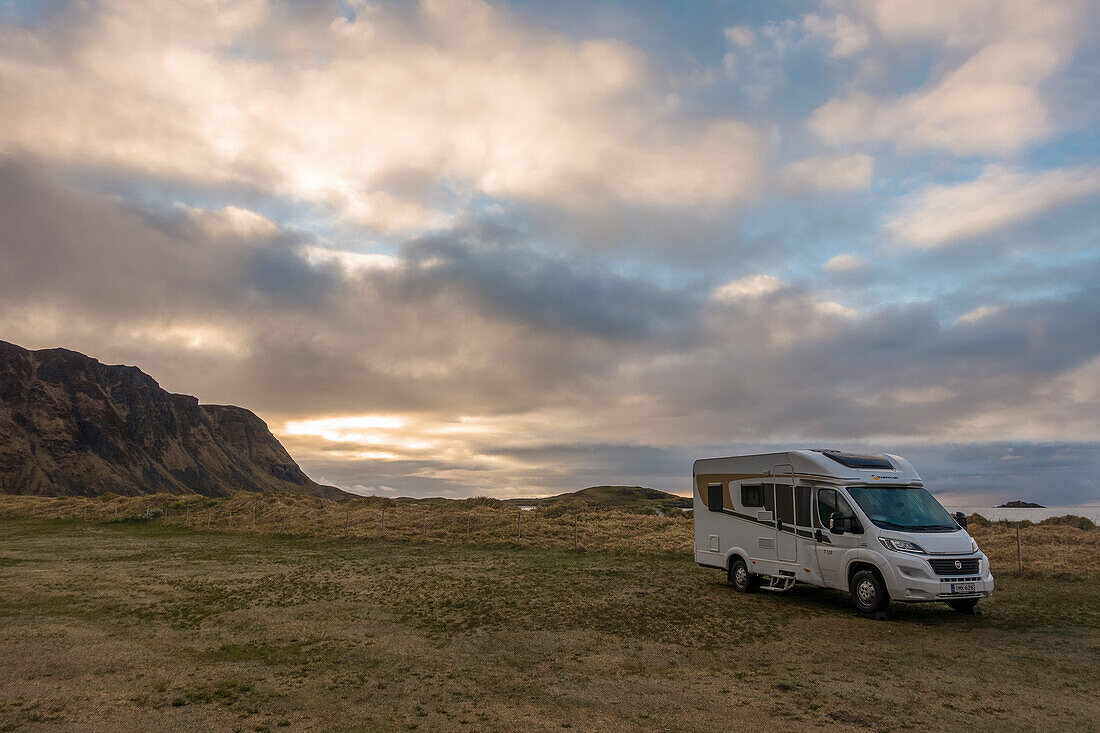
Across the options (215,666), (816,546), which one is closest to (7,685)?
(215,666)

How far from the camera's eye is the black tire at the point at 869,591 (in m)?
13.8

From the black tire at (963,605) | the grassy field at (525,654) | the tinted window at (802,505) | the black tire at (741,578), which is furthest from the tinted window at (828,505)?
the black tire at (741,578)

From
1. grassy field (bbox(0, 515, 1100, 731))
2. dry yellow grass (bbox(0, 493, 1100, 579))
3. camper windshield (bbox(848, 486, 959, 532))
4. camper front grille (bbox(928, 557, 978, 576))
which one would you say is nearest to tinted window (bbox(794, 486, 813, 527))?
camper windshield (bbox(848, 486, 959, 532))

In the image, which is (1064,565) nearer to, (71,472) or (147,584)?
(147,584)

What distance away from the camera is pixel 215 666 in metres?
10.7

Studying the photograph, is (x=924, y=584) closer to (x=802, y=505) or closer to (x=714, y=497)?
(x=802, y=505)

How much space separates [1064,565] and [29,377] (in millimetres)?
233606

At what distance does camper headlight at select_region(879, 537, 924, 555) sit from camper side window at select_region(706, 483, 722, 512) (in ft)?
17.5

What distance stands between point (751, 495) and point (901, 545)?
431cm

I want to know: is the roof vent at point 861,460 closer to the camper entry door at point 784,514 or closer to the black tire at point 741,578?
the camper entry door at point 784,514

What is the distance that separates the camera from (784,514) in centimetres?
1633

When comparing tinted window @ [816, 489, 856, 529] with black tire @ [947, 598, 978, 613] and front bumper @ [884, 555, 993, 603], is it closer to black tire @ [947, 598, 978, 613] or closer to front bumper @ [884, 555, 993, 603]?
front bumper @ [884, 555, 993, 603]

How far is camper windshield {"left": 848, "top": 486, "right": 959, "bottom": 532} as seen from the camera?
46.8 ft

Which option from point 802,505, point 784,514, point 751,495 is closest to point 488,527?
point 751,495
